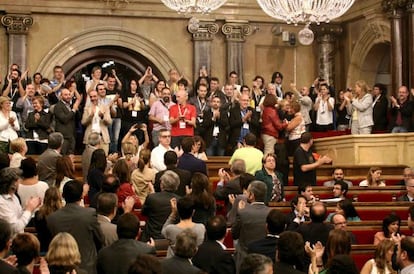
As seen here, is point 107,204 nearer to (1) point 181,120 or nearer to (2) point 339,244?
(2) point 339,244

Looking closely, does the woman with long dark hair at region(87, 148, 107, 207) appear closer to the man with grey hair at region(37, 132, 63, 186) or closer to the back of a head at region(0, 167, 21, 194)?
the man with grey hair at region(37, 132, 63, 186)

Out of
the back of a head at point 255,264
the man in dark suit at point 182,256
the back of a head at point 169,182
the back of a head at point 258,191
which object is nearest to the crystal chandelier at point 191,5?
the back of a head at point 169,182

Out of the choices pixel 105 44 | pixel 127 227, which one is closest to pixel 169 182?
pixel 127 227

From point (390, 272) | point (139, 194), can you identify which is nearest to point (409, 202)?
point (139, 194)

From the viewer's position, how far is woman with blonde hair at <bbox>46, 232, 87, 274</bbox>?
557cm

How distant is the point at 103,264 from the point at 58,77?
9409mm

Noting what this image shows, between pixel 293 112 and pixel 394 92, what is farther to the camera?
pixel 394 92

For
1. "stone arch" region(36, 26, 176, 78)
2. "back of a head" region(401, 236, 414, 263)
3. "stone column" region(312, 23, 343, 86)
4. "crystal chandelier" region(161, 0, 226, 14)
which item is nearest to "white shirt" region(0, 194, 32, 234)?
"back of a head" region(401, 236, 414, 263)

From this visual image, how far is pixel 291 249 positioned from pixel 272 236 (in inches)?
39.7

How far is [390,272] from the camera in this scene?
22.2 ft

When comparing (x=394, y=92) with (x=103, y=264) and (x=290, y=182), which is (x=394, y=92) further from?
(x=103, y=264)

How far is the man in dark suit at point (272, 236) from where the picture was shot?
695cm

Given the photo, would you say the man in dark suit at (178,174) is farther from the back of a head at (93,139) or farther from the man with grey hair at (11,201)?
the man with grey hair at (11,201)

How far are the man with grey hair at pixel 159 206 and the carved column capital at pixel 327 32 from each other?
41.8 ft
